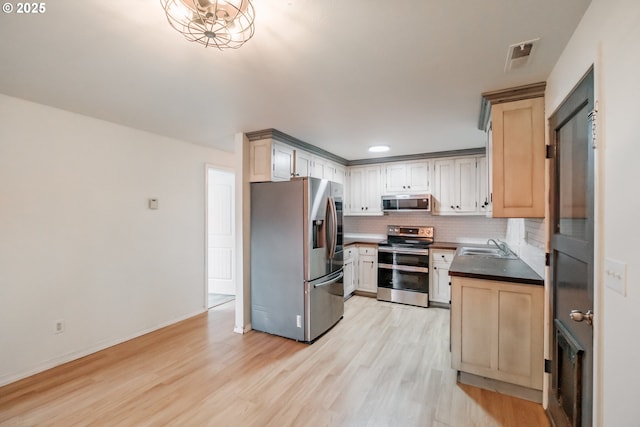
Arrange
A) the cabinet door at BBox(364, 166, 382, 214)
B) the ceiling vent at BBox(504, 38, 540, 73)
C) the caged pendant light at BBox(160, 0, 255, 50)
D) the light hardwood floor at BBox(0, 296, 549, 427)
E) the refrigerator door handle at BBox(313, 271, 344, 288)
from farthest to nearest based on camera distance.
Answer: the cabinet door at BBox(364, 166, 382, 214), the refrigerator door handle at BBox(313, 271, 344, 288), the light hardwood floor at BBox(0, 296, 549, 427), the ceiling vent at BBox(504, 38, 540, 73), the caged pendant light at BBox(160, 0, 255, 50)

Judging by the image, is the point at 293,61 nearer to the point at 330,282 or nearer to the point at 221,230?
the point at 330,282

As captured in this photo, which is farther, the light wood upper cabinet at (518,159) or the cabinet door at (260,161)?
the cabinet door at (260,161)

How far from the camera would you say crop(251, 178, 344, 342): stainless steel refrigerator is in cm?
301

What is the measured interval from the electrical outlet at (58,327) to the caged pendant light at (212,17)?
281 centimetres

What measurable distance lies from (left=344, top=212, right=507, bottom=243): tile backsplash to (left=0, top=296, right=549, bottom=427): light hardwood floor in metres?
1.84

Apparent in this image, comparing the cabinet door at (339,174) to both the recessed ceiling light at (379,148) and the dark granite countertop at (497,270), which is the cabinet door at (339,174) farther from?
the dark granite countertop at (497,270)

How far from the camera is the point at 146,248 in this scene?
324 cm

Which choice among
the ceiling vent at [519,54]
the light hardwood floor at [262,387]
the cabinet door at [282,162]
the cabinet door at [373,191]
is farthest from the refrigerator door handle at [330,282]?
the ceiling vent at [519,54]

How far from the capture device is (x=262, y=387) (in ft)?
7.27

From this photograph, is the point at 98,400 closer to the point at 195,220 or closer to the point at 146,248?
the point at 146,248

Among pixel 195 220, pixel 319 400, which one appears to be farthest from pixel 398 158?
pixel 319 400

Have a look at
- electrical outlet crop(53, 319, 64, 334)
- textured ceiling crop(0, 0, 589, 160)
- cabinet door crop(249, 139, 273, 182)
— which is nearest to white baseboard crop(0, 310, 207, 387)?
electrical outlet crop(53, 319, 64, 334)

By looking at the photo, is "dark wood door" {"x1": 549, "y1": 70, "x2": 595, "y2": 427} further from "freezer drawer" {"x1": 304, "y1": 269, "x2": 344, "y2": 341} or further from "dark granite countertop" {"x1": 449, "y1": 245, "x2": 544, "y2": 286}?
"freezer drawer" {"x1": 304, "y1": 269, "x2": 344, "y2": 341}

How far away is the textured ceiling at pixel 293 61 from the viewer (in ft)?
4.23
